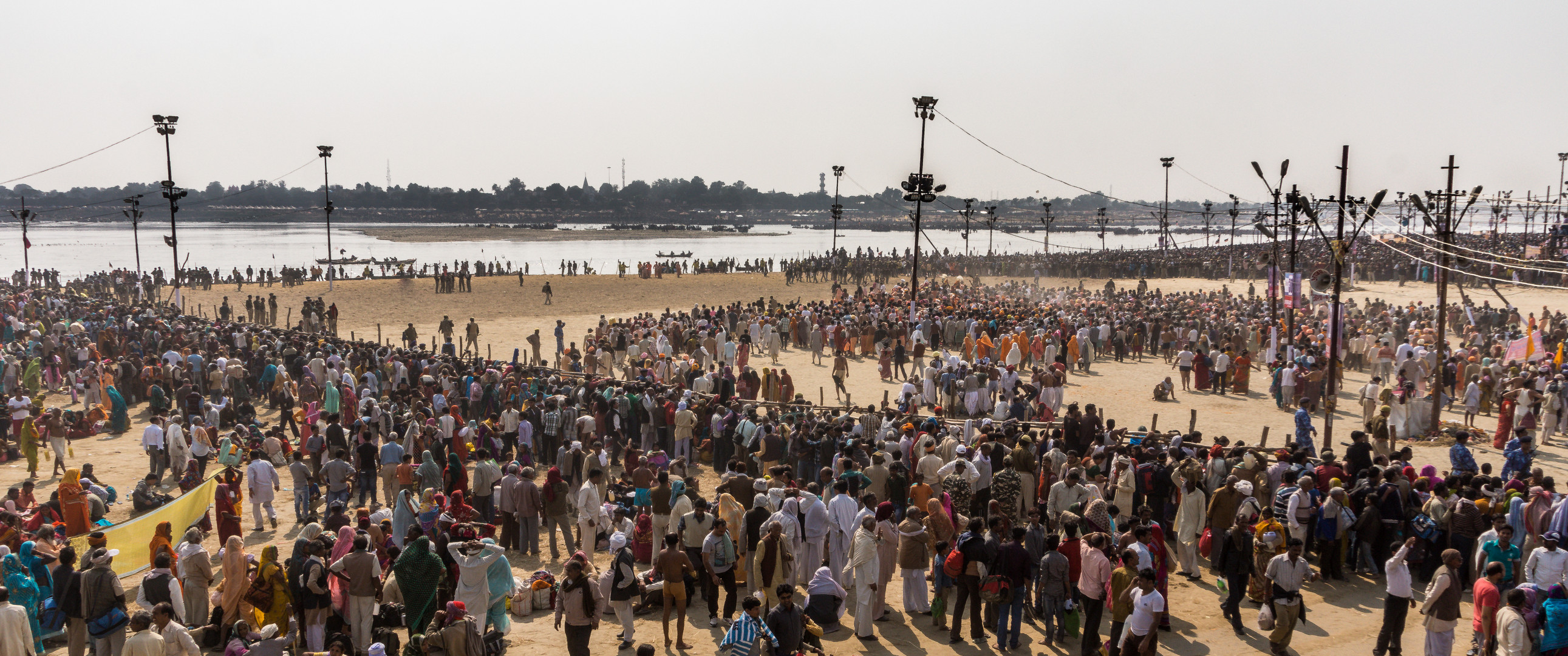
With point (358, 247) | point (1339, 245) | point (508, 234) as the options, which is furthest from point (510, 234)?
point (1339, 245)

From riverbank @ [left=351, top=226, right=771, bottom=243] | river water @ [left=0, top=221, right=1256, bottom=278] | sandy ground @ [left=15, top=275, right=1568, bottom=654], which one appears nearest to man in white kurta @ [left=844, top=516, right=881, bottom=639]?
sandy ground @ [left=15, top=275, right=1568, bottom=654]

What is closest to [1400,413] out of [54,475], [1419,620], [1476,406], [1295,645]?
[1476,406]

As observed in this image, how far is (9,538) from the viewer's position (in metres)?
9.06

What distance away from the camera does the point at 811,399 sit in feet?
70.8

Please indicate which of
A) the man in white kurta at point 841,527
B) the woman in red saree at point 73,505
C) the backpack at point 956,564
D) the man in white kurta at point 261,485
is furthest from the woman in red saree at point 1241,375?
the woman in red saree at point 73,505

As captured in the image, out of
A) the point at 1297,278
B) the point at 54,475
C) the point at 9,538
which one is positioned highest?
the point at 1297,278

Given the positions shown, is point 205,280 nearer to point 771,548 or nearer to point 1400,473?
point 771,548

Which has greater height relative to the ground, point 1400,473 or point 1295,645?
point 1400,473

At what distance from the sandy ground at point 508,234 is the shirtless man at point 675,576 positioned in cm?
12152

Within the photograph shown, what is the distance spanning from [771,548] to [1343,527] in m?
6.05

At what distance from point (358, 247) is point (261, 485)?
112751mm

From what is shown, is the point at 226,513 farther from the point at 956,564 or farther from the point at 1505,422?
the point at 1505,422

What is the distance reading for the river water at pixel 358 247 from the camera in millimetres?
83438

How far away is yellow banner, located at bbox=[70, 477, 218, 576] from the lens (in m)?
9.39
